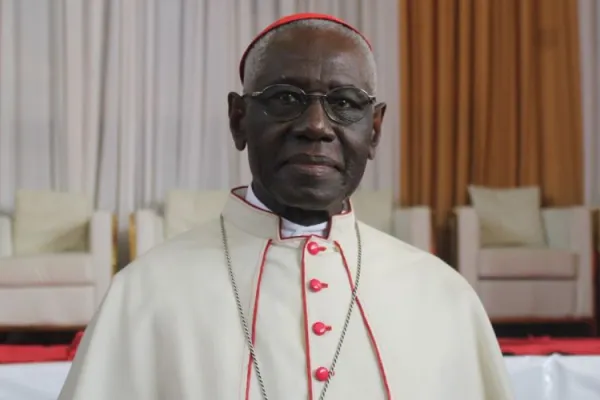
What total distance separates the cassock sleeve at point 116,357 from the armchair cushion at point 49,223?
3.11 m

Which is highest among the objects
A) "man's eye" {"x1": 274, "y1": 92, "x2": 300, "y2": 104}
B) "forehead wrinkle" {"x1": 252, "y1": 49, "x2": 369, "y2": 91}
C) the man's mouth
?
"forehead wrinkle" {"x1": 252, "y1": 49, "x2": 369, "y2": 91}

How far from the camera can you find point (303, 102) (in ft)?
3.14

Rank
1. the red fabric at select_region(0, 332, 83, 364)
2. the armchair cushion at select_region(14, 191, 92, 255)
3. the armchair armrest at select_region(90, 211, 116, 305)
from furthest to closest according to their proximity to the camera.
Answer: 1. the armchair cushion at select_region(14, 191, 92, 255)
2. the armchair armrest at select_region(90, 211, 116, 305)
3. the red fabric at select_region(0, 332, 83, 364)

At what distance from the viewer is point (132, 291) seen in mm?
1006

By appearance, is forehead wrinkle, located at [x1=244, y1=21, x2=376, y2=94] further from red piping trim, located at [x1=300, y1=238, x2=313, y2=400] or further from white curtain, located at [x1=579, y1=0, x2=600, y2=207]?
white curtain, located at [x1=579, y1=0, x2=600, y2=207]

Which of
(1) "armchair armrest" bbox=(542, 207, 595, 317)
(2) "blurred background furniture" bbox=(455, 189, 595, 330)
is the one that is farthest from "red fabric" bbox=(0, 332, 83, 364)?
(1) "armchair armrest" bbox=(542, 207, 595, 317)

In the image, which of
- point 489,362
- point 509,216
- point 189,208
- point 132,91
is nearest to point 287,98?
point 489,362

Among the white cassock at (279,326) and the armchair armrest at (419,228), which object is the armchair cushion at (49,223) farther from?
the white cassock at (279,326)

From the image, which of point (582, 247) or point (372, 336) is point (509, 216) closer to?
point (582, 247)

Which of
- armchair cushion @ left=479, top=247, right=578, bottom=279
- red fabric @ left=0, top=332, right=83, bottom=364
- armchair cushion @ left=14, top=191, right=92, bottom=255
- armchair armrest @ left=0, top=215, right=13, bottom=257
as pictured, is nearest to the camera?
red fabric @ left=0, top=332, right=83, bottom=364

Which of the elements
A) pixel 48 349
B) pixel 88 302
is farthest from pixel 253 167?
pixel 88 302

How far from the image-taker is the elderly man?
3.12 feet

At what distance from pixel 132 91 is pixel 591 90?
9.57 ft

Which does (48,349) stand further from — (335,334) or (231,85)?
(231,85)
